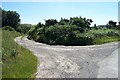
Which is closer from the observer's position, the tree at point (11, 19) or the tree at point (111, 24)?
the tree at point (111, 24)

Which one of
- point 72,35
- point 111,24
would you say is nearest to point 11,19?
point 111,24

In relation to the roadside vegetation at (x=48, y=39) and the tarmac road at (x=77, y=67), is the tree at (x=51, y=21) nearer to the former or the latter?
the roadside vegetation at (x=48, y=39)

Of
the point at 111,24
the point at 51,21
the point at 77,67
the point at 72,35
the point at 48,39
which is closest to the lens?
the point at 77,67

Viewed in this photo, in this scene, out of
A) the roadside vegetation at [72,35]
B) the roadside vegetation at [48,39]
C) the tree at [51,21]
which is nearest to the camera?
the roadside vegetation at [48,39]

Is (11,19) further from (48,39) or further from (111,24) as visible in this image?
(48,39)

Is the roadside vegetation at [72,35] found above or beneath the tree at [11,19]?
beneath

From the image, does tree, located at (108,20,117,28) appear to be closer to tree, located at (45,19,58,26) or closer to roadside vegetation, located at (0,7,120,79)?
roadside vegetation, located at (0,7,120,79)

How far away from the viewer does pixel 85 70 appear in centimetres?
1152

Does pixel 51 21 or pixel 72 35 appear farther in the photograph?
pixel 51 21

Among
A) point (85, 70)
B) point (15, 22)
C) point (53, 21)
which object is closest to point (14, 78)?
point (85, 70)

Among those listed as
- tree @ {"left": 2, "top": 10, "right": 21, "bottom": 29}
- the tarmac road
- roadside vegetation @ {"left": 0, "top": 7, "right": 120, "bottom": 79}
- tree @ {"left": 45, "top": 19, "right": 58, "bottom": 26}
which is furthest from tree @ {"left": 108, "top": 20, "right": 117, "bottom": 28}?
the tarmac road

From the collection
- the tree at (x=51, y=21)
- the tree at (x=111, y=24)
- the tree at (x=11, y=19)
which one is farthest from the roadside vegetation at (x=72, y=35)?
the tree at (x=11, y=19)

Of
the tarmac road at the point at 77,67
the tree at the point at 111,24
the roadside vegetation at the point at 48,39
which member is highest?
the tree at the point at 111,24

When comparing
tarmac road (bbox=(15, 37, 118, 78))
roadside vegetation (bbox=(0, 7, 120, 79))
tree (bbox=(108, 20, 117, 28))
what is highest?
tree (bbox=(108, 20, 117, 28))
